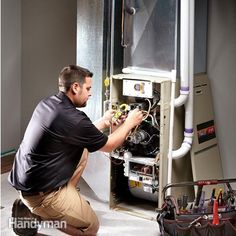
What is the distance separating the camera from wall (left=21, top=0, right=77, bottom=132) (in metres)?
4.58

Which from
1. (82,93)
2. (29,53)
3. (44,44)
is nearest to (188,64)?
(82,93)

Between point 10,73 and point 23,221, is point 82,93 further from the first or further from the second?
point 10,73

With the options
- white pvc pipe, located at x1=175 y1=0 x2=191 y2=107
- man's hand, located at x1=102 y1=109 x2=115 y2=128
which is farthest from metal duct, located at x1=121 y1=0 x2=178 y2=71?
man's hand, located at x1=102 y1=109 x2=115 y2=128

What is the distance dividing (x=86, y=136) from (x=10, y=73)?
2067 millimetres

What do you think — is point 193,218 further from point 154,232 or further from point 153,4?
point 153,4

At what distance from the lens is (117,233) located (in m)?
3.32

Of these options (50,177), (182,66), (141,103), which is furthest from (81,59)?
(50,177)

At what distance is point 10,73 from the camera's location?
15.6 ft

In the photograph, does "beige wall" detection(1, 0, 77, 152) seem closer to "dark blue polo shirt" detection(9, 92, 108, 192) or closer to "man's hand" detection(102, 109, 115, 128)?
"man's hand" detection(102, 109, 115, 128)

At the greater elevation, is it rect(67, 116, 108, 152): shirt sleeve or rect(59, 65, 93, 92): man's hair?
rect(59, 65, 93, 92): man's hair

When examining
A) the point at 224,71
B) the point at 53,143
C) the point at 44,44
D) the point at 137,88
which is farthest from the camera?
the point at 44,44

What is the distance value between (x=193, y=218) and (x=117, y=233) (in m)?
0.56

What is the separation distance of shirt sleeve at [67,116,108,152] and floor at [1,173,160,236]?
2.21ft

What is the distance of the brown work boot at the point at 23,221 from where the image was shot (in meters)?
3.22
